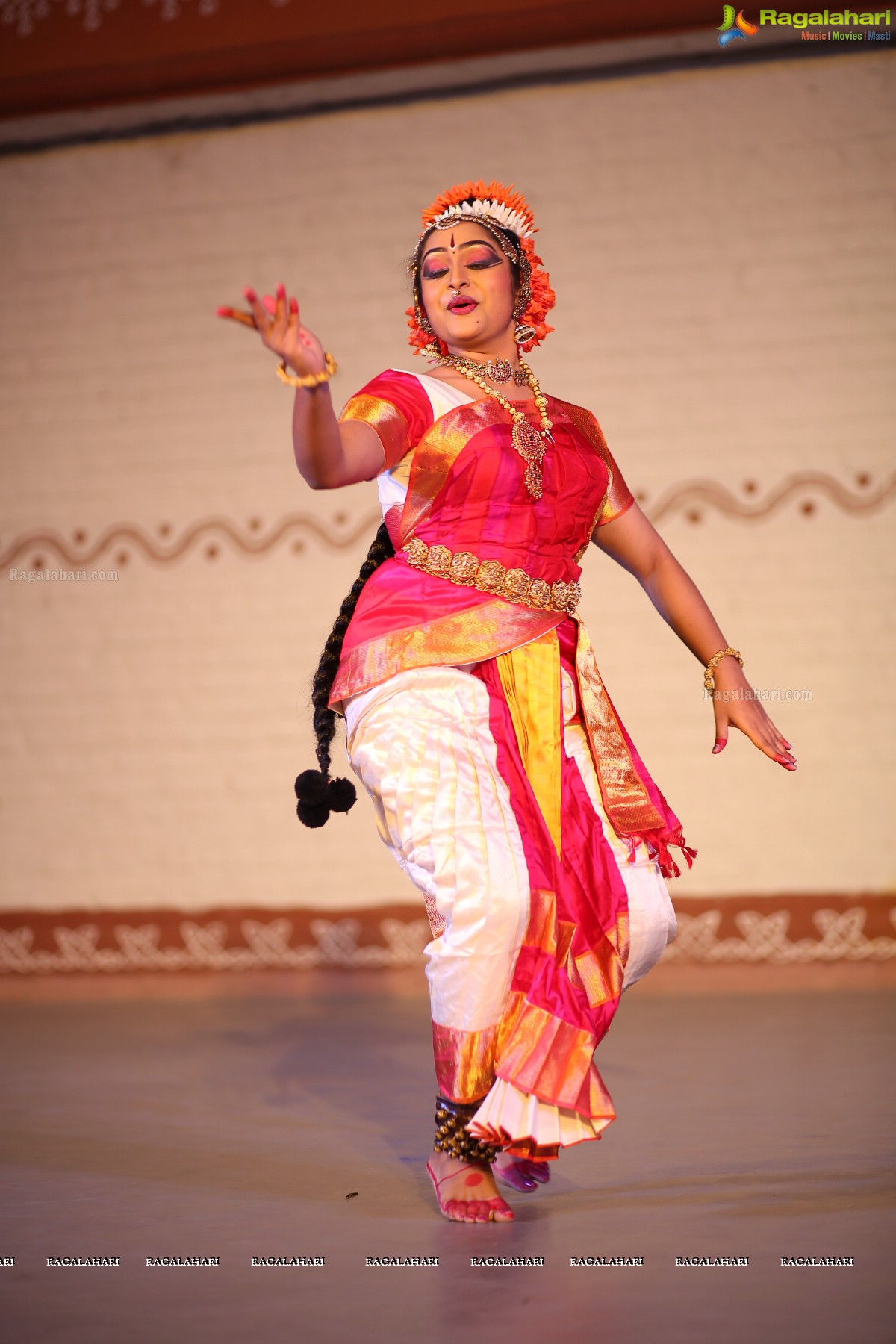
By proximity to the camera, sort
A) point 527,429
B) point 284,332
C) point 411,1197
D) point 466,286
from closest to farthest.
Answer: point 284,332
point 411,1197
point 527,429
point 466,286

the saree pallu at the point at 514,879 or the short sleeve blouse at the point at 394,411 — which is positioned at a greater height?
the short sleeve blouse at the point at 394,411

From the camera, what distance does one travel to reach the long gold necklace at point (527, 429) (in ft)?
7.46

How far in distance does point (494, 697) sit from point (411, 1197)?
2.52ft

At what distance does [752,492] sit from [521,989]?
3047 millimetres

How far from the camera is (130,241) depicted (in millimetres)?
5305

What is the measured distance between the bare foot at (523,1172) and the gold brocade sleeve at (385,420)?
1086mm

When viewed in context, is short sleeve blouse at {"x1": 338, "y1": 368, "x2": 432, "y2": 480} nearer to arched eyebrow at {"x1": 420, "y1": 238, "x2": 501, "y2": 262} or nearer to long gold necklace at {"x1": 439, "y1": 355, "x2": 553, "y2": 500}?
Answer: long gold necklace at {"x1": 439, "y1": 355, "x2": 553, "y2": 500}

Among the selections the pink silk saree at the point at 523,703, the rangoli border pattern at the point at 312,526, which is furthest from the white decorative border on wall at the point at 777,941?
the pink silk saree at the point at 523,703

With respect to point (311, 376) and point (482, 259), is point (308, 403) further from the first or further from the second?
point (482, 259)

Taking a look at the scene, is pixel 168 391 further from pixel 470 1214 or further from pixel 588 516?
pixel 470 1214

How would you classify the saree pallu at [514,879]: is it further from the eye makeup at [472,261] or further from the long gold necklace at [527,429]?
the eye makeup at [472,261]

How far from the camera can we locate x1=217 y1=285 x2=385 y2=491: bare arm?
187cm

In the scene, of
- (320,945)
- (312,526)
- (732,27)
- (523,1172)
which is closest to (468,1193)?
(523,1172)

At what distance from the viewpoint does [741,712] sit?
2.41 meters
